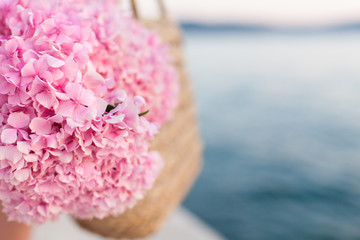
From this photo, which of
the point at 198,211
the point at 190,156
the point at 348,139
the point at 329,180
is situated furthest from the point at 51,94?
the point at 348,139

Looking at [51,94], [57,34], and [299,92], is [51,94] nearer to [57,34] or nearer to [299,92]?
[57,34]

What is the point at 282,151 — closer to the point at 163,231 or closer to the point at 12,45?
the point at 163,231

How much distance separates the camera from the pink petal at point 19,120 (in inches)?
20.3

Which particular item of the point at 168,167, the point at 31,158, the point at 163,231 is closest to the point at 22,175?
the point at 31,158

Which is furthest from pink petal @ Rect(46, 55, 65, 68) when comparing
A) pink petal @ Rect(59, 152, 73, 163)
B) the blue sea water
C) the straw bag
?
the blue sea water

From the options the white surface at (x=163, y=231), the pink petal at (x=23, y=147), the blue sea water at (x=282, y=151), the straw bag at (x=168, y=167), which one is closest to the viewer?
the pink petal at (x=23, y=147)

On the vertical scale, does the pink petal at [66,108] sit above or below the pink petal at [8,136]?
above

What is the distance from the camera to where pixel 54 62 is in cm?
50

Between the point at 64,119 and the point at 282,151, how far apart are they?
3.93m

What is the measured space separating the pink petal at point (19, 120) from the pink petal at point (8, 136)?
11mm

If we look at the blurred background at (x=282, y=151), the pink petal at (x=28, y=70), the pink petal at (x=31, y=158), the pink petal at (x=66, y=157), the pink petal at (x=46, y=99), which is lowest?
the pink petal at (x=31, y=158)

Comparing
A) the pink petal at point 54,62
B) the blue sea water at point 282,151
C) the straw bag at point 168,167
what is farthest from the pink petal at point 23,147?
the blue sea water at point 282,151

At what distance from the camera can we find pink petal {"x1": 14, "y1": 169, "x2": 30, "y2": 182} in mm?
509

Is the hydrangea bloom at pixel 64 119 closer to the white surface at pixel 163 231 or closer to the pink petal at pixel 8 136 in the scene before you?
the pink petal at pixel 8 136
